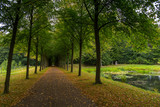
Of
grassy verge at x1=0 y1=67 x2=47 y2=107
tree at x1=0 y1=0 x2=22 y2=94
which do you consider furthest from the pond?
tree at x1=0 y1=0 x2=22 y2=94

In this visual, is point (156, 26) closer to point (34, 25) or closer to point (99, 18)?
point (99, 18)

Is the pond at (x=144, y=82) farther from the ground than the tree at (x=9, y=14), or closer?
closer

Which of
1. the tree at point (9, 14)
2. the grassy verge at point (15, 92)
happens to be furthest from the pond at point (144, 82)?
the tree at point (9, 14)

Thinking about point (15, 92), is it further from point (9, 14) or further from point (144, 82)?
point (144, 82)

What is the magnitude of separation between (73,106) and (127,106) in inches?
96.5

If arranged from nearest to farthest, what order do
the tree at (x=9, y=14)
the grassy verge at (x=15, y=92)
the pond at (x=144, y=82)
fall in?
the grassy verge at (x=15, y=92) < the tree at (x=9, y=14) < the pond at (x=144, y=82)

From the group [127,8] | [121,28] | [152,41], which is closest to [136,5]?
[127,8]

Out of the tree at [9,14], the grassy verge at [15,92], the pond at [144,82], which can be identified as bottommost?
the pond at [144,82]

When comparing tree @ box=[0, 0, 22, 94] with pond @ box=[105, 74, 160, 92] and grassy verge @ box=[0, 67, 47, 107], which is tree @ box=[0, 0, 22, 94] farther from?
pond @ box=[105, 74, 160, 92]

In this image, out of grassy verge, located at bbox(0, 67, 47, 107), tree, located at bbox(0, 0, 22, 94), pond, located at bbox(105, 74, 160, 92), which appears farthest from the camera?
pond, located at bbox(105, 74, 160, 92)

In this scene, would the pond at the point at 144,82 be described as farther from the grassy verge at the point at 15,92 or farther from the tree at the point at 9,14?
the tree at the point at 9,14

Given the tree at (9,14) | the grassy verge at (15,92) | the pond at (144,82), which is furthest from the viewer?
the pond at (144,82)

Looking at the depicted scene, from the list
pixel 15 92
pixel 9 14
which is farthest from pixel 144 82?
pixel 9 14

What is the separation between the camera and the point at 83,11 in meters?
12.2
